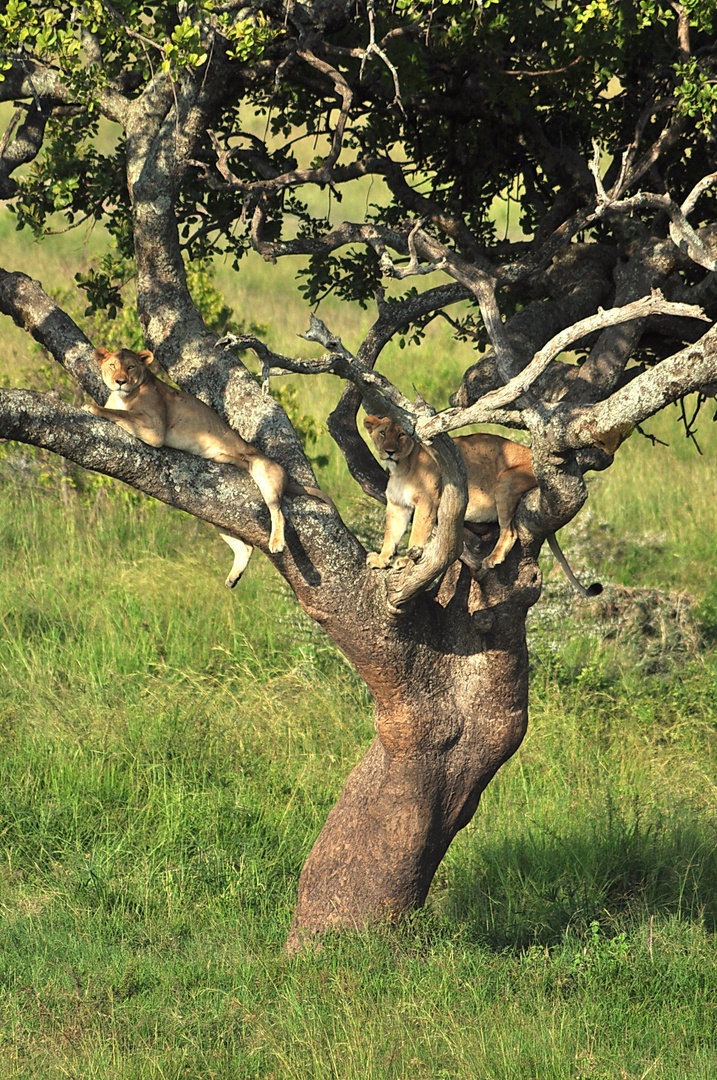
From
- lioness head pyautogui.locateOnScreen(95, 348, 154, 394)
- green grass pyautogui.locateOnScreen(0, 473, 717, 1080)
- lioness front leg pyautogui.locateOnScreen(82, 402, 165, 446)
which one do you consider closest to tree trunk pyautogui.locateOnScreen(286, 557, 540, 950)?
green grass pyautogui.locateOnScreen(0, 473, 717, 1080)

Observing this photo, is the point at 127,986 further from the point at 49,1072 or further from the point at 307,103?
the point at 307,103

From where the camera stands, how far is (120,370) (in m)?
5.38

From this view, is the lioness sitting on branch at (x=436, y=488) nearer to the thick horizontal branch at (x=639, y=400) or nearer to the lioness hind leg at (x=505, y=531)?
the lioness hind leg at (x=505, y=531)

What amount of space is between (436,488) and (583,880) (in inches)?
94.2

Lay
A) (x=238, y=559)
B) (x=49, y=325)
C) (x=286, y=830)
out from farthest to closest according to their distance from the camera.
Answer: (x=286, y=830) → (x=238, y=559) → (x=49, y=325)

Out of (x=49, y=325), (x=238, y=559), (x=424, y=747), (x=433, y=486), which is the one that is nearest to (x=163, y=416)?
(x=49, y=325)

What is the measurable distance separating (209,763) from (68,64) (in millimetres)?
4183

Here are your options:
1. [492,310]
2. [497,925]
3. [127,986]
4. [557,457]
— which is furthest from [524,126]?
[127,986]

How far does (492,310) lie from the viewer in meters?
4.54

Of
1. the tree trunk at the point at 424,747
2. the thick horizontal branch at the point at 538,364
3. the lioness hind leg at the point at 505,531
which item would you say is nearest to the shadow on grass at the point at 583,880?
the tree trunk at the point at 424,747

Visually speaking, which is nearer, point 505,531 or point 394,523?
point 505,531

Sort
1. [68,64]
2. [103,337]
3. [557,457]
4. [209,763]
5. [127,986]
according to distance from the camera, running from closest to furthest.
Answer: [557,457] < [68,64] < [127,986] < [209,763] < [103,337]

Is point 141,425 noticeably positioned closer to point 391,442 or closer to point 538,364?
point 391,442

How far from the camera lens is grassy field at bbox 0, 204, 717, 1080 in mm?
4898
